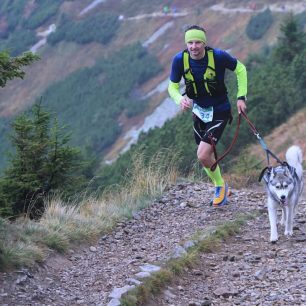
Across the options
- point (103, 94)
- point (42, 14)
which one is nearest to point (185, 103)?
point (103, 94)

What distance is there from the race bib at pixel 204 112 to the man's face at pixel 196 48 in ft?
2.62

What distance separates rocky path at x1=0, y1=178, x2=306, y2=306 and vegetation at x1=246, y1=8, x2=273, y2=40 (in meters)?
95.6

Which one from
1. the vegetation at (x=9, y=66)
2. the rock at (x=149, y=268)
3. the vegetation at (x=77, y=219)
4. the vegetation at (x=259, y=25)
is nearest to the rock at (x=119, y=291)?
the rock at (x=149, y=268)

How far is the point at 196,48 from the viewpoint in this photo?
8.05 metres

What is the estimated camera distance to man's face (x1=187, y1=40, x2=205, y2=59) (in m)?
8.05

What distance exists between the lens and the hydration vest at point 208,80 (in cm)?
817

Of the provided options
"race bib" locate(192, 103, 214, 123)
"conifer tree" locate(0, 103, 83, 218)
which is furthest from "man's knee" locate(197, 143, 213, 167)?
"conifer tree" locate(0, 103, 83, 218)

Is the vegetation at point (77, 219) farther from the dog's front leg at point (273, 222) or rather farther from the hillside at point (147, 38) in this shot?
the hillside at point (147, 38)

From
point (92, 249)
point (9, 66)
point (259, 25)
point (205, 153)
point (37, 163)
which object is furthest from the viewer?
point (259, 25)

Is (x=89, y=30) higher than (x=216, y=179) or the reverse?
the reverse

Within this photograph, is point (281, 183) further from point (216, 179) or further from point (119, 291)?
point (119, 291)

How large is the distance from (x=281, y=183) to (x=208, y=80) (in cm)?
169

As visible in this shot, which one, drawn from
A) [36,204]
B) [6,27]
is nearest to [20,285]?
[36,204]

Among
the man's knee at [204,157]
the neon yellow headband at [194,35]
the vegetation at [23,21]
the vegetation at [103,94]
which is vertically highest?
the neon yellow headband at [194,35]
